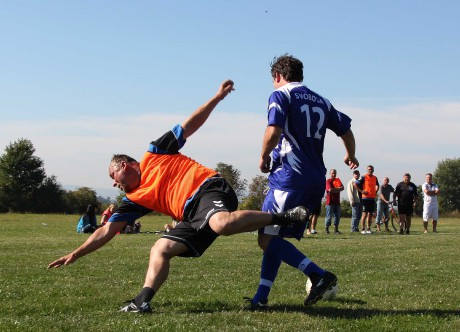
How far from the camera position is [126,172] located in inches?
231

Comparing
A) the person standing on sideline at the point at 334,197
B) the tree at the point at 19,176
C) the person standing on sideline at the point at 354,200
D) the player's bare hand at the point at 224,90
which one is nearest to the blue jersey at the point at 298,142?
the player's bare hand at the point at 224,90

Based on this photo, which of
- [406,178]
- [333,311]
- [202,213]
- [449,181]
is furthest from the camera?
[449,181]

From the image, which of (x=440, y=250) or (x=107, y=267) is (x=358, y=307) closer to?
(x=107, y=267)

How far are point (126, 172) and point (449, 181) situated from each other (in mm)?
130934

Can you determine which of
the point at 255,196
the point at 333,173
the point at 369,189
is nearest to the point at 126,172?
the point at 333,173

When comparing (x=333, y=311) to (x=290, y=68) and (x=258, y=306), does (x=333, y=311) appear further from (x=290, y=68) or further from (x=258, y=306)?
(x=290, y=68)

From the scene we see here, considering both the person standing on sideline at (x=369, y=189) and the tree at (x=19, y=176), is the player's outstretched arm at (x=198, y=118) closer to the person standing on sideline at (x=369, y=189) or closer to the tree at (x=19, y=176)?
the person standing on sideline at (x=369, y=189)

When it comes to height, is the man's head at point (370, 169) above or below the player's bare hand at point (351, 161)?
above

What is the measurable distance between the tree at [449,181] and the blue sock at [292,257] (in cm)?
12640

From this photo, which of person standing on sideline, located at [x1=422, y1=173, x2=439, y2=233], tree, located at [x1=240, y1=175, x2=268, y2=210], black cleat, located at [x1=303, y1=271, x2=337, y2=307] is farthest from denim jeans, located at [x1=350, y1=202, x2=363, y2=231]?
tree, located at [x1=240, y1=175, x2=268, y2=210]

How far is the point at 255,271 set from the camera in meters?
9.34

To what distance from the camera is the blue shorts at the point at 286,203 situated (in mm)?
5930

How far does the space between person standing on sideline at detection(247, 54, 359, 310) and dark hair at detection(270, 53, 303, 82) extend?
0.09 m

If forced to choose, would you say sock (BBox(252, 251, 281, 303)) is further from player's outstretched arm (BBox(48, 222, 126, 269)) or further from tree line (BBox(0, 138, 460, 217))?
tree line (BBox(0, 138, 460, 217))
